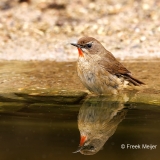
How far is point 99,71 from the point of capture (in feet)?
24.5

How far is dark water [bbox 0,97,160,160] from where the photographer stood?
16.0ft

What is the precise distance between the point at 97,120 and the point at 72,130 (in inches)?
20.2

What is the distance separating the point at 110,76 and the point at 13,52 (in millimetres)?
3593

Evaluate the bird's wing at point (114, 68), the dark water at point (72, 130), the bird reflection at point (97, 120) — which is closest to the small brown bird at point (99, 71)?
the bird's wing at point (114, 68)

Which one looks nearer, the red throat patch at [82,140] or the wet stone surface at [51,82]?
the red throat patch at [82,140]

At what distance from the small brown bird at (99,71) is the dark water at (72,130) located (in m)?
0.45

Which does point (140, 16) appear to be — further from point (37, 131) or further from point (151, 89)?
point (37, 131)

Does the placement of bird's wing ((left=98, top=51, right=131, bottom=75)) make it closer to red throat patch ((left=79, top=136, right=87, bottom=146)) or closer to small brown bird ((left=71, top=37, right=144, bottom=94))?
small brown bird ((left=71, top=37, right=144, bottom=94))

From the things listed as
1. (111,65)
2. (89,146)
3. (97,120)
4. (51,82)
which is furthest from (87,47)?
(89,146)

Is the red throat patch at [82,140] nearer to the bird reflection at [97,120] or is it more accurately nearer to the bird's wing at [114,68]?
the bird reflection at [97,120]

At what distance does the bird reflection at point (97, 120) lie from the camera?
16.9ft

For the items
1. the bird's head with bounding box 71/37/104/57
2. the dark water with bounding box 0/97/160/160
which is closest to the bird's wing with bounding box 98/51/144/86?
the bird's head with bounding box 71/37/104/57

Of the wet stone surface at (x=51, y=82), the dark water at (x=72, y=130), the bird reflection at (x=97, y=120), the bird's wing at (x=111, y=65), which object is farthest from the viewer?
the bird's wing at (x=111, y=65)

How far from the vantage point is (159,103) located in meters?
6.74
